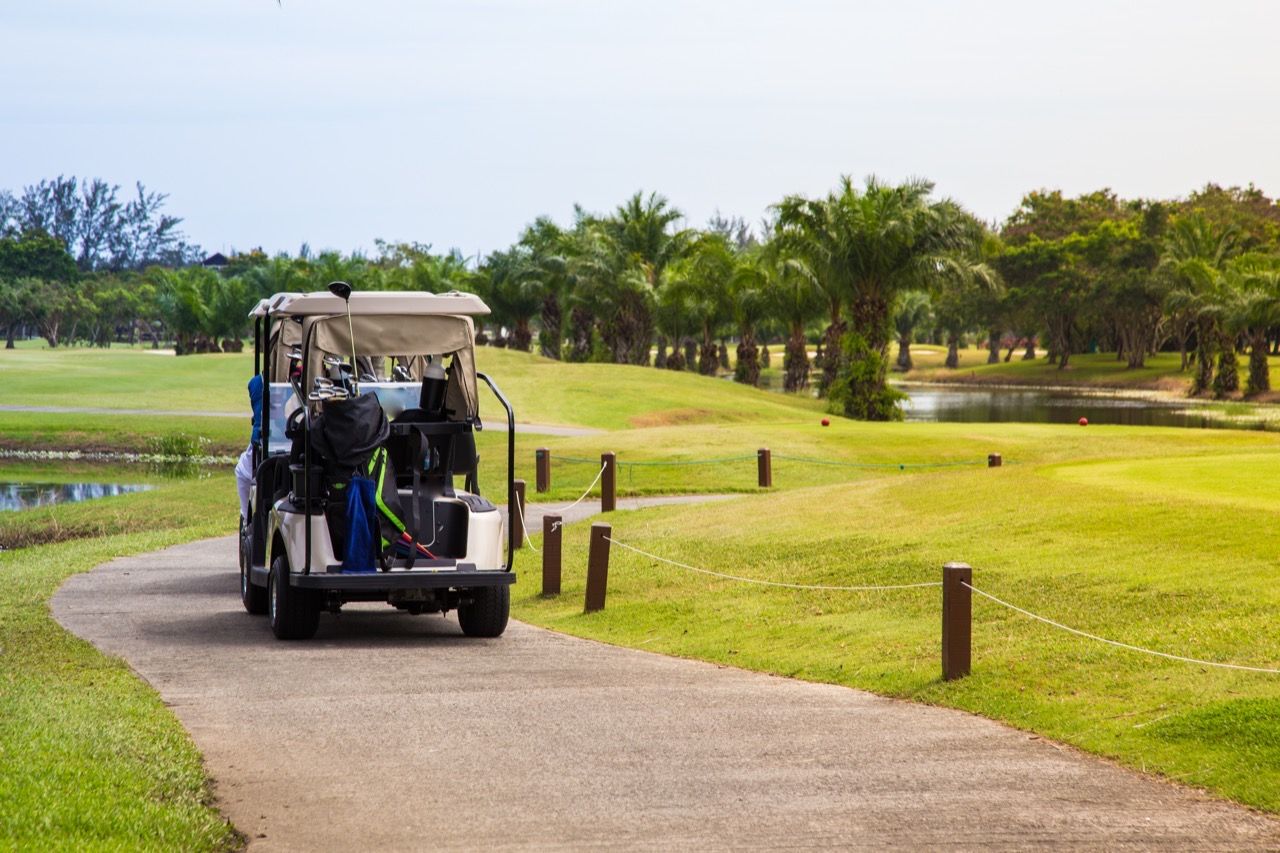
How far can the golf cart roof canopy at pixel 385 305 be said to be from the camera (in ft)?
40.0

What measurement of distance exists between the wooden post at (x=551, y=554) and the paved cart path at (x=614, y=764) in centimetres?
437

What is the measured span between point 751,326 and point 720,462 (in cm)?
4265

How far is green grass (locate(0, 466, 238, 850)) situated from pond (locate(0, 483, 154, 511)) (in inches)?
719

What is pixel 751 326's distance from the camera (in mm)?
73625

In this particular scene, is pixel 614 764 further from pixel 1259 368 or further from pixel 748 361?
pixel 1259 368

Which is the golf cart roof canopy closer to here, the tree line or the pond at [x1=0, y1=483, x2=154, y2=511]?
the pond at [x1=0, y1=483, x2=154, y2=511]

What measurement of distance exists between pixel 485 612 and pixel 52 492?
77.8 feet

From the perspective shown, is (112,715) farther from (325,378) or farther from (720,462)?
(720,462)

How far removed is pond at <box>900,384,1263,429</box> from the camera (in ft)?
187

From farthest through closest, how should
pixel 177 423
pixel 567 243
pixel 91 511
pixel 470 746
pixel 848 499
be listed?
1. pixel 567 243
2. pixel 177 423
3. pixel 91 511
4. pixel 848 499
5. pixel 470 746

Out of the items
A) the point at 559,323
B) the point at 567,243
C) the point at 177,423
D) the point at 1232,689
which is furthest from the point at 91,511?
the point at 559,323

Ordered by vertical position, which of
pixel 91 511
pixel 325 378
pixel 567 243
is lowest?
pixel 91 511

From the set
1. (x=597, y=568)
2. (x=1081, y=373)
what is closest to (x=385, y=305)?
(x=597, y=568)

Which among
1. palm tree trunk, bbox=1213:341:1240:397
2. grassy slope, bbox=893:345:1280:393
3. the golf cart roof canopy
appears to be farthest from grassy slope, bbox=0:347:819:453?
grassy slope, bbox=893:345:1280:393
